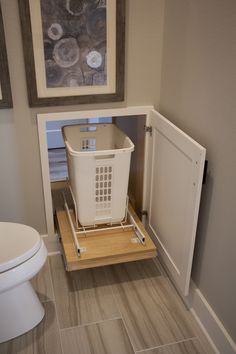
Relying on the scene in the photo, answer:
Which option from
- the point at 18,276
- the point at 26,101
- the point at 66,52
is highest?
the point at 66,52

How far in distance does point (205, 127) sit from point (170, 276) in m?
0.91

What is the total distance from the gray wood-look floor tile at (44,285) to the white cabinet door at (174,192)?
2.14 feet

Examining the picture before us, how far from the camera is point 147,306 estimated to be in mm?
1800

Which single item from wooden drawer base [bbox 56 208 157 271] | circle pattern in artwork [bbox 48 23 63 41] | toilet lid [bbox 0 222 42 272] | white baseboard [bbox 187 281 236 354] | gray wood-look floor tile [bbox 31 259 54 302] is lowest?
gray wood-look floor tile [bbox 31 259 54 302]

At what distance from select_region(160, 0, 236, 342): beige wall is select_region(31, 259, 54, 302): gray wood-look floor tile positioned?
780 mm

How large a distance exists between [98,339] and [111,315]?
0.51 feet

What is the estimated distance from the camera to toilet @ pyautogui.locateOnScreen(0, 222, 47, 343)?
4.70ft

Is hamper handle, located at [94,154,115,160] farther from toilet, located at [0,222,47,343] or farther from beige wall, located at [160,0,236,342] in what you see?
toilet, located at [0,222,47,343]

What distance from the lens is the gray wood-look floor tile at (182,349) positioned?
1.55 meters

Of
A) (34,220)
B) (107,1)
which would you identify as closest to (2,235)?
(34,220)

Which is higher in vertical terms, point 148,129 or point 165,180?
point 148,129

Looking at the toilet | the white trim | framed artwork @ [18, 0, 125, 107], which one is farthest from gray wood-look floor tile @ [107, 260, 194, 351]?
framed artwork @ [18, 0, 125, 107]

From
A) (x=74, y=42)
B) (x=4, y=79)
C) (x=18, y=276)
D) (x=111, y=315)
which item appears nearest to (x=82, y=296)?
(x=111, y=315)

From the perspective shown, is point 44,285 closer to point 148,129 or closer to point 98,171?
point 98,171
